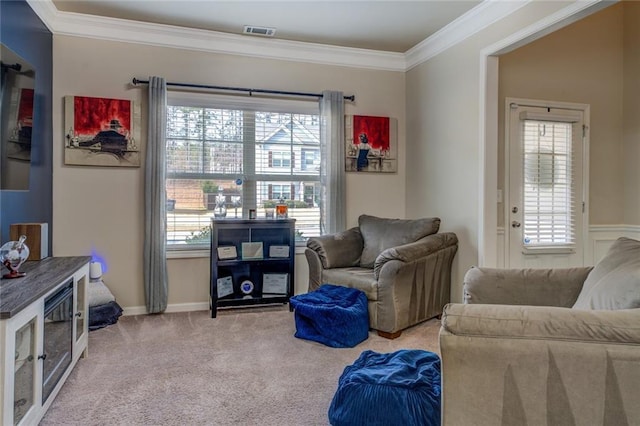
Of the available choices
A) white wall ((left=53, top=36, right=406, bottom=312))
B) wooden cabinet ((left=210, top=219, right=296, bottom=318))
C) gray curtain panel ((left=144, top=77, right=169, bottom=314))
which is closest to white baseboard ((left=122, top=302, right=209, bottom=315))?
white wall ((left=53, top=36, right=406, bottom=312))

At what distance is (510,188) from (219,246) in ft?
8.95

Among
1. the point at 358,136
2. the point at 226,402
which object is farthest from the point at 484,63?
the point at 226,402

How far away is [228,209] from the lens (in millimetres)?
4035

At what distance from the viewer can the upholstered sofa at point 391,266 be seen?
10.1ft

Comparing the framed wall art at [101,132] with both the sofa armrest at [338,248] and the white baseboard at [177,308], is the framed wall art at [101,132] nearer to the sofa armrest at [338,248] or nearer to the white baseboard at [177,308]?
the white baseboard at [177,308]

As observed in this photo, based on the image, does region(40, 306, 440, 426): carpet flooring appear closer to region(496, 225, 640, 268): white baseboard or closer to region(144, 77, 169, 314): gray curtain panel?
region(144, 77, 169, 314): gray curtain panel

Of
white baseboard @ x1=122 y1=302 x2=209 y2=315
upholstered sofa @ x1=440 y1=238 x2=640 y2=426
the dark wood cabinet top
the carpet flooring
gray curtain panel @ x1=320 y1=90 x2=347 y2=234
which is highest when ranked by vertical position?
gray curtain panel @ x1=320 y1=90 x2=347 y2=234

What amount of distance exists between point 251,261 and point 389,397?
2.32 m

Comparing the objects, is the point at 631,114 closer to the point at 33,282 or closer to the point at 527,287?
the point at 527,287

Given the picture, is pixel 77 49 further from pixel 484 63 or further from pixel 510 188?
pixel 510 188

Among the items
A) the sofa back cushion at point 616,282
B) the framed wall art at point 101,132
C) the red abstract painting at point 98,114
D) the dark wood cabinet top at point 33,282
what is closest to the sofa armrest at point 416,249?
the sofa back cushion at point 616,282

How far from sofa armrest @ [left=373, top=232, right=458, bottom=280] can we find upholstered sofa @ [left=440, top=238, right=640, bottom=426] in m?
1.63

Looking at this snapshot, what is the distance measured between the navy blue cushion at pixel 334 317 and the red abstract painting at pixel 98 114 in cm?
223

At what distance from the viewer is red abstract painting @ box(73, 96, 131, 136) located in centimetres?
354
